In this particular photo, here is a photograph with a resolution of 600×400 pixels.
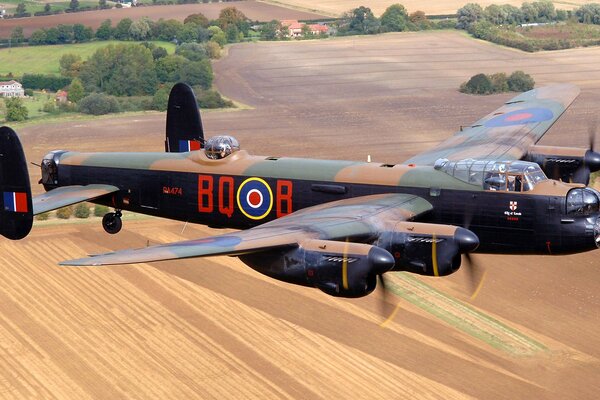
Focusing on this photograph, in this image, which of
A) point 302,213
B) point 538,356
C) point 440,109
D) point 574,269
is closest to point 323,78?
point 440,109

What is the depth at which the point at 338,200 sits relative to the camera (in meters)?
45.6

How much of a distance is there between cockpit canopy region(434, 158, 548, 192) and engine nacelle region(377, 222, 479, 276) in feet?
15.3

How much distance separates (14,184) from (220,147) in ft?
28.9

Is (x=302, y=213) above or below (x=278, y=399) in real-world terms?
above

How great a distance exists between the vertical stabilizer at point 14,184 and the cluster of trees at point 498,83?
90.7 m

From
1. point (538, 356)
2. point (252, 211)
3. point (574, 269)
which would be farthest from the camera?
point (574, 269)

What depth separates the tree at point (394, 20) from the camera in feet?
549

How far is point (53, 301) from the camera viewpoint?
60.5 meters

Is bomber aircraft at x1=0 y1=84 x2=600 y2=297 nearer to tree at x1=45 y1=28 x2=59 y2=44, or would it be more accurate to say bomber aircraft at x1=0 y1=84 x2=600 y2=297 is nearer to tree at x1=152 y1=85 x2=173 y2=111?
tree at x1=152 y1=85 x2=173 y2=111

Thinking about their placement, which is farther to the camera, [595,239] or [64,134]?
[64,134]

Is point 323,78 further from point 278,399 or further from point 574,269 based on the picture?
point 278,399

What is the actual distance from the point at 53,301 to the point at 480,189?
27315 mm

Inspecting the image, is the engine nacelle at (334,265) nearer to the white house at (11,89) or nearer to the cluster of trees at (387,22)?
the white house at (11,89)

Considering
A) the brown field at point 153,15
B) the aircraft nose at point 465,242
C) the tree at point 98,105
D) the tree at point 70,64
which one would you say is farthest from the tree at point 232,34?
the aircraft nose at point 465,242
